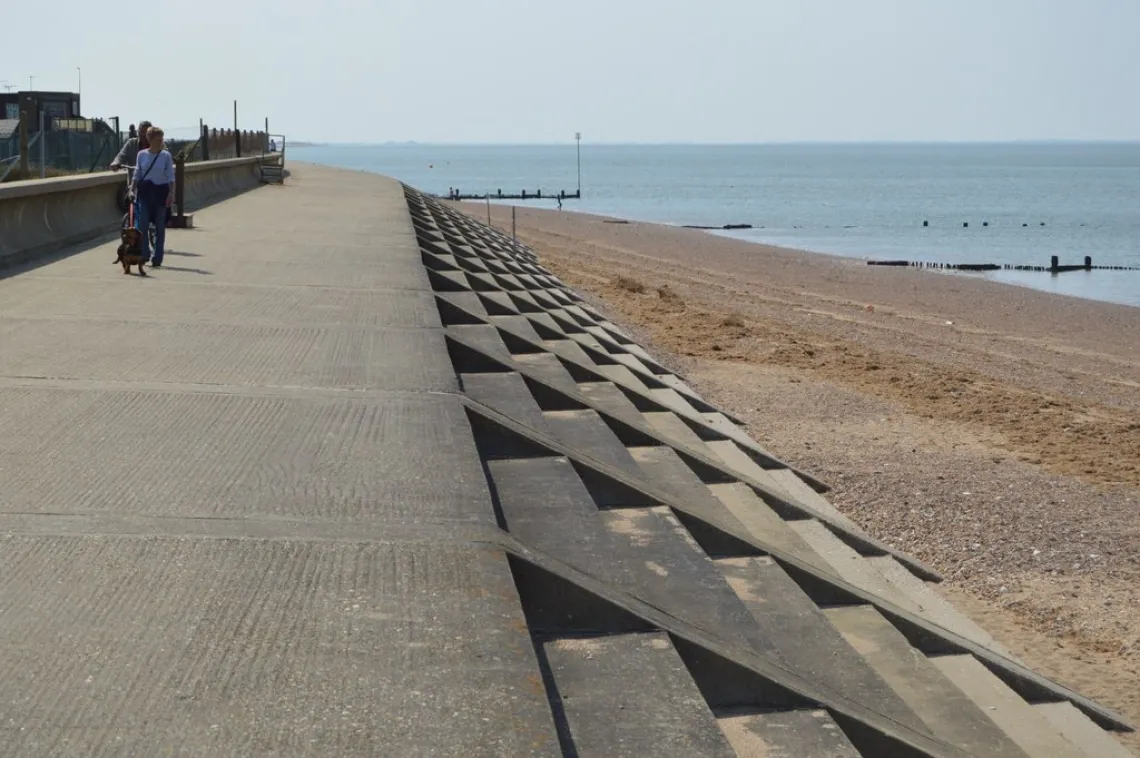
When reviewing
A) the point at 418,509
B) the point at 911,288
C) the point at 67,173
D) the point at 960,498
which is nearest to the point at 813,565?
the point at 418,509

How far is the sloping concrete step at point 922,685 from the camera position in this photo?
5.93m

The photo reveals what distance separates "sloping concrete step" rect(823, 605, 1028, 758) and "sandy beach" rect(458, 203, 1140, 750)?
143 centimetres

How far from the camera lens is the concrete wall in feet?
44.8

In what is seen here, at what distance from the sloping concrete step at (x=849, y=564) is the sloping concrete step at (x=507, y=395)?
191cm

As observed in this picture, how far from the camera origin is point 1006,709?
674 centimetres

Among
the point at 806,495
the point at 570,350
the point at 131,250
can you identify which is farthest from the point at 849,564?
the point at 131,250

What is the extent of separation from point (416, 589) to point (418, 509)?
880mm

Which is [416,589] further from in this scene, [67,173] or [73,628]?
[67,173]

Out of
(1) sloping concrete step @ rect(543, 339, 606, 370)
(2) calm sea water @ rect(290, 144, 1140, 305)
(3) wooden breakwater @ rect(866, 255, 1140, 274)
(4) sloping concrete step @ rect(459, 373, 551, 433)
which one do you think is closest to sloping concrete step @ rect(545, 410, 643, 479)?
(4) sloping concrete step @ rect(459, 373, 551, 433)

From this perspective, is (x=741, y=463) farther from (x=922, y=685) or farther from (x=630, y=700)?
(x=630, y=700)

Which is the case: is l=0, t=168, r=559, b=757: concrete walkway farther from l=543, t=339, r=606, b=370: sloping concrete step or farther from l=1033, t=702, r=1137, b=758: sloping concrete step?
l=543, t=339, r=606, b=370: sloping concrete step

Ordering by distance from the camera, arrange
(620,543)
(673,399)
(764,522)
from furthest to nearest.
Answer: (673,399), (764,522), (620,543)

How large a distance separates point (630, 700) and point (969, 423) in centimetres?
1244

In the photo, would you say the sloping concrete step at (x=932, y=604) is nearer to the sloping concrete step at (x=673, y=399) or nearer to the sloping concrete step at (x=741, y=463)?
the sloping concrete step at (x=741, y=463)
